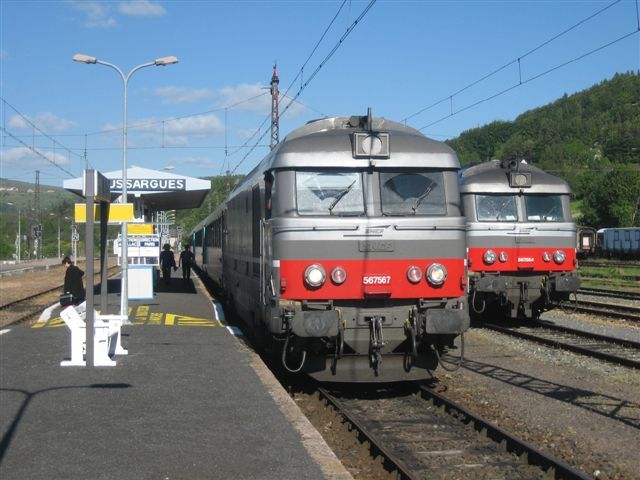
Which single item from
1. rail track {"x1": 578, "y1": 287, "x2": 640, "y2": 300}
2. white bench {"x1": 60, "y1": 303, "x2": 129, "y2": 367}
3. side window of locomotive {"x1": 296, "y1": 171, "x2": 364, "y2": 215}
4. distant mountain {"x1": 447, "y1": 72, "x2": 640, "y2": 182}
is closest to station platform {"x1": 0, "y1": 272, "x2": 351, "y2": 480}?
white bench {"x1": 60, "y1": 303, "x2": 129, "y2": 367}

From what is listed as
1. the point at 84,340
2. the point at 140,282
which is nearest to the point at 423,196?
the point at 84,340

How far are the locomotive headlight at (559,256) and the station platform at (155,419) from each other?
6974 millimetres

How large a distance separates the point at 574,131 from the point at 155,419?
6269 centimetres

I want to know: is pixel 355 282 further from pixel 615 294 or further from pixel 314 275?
pixel 615 294

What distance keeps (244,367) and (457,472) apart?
4.93 metres

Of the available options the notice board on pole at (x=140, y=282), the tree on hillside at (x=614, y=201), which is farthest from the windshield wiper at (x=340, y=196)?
the tree on hillside at (x=614, y=201)

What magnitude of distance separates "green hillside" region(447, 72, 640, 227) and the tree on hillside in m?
0.10

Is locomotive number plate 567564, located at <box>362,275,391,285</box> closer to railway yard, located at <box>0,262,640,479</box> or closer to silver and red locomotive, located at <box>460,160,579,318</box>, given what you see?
railway yard, located at <box>0,262,640,479</box>

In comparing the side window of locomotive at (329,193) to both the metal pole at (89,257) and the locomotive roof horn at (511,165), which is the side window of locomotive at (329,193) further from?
the locomotive roof horn at (511,165)

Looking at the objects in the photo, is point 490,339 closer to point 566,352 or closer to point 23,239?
point 566,352

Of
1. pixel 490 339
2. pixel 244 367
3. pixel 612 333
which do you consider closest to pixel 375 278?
pixel 244 367

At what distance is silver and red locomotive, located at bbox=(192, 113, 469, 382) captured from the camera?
9414 millimetres

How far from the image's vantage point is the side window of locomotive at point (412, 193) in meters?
9.74

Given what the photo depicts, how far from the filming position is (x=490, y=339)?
1542 centimetres
